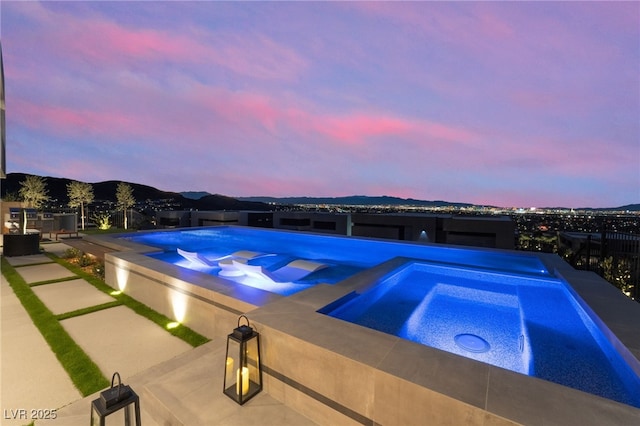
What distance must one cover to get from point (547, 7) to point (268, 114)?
55.2 feet

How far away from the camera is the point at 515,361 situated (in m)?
3.14

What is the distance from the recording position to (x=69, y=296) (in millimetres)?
6066

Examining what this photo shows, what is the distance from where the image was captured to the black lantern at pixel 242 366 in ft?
8.75

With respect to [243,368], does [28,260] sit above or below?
below

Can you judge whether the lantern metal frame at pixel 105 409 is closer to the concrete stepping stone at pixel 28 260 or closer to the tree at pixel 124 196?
the concrete stepping stone at pixel 28 260

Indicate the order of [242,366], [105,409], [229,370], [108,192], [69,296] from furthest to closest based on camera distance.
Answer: [108,192]
[69,296]
[229,370]
[242,366]
[105,409]

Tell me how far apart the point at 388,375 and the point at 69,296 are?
7.32 metres

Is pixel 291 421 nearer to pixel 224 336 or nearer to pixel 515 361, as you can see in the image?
pixel 224 336

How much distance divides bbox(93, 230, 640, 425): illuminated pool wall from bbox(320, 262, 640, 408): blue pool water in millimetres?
286

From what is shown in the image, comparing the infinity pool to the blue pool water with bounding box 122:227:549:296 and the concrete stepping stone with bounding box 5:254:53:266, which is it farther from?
the concrete stepping stone with bounding box 5:254:53:266

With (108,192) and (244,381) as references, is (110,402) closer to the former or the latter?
(244,381)

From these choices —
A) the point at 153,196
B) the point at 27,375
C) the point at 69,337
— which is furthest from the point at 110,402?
the point at 153,196

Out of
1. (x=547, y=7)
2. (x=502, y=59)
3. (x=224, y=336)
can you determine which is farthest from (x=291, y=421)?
(x=502, y=59)

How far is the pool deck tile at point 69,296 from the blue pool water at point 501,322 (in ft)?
17.8
